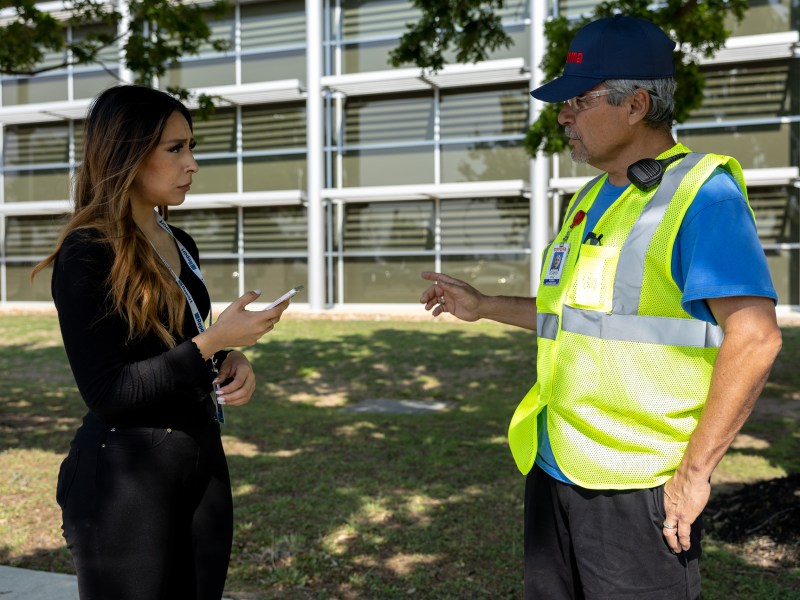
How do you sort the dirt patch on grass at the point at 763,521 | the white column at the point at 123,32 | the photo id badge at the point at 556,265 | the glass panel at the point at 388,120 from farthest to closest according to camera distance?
the glass panel at the point at 388,120 < the white column at the point at 123,32 < the dirt patch on grass at the point at 763,521 < the photo id badge at the point at 556,265

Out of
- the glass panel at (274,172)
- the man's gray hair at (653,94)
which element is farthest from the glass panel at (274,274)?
the man's gray hair at (653,94)

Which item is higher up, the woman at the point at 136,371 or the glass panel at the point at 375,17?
the glass panel at the point at 375,17

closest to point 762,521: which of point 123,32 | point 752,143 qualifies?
point 123,32

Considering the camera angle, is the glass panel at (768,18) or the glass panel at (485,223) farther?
the glass panel at (485,223)

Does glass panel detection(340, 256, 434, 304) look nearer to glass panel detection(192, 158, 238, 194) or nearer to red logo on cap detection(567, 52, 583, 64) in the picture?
glass panel detection(192, 158, 238, 194)

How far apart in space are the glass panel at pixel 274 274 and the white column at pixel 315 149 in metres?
0.61

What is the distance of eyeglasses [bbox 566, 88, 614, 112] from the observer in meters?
2.22

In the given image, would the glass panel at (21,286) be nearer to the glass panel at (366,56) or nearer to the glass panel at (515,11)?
the glass panel at (366,56)

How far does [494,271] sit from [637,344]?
1597 centimetres

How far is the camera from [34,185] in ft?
69.3

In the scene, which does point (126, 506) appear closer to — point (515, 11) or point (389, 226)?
point (389, 226)

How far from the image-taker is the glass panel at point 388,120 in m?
18.3

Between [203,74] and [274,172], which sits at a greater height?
[203,74]

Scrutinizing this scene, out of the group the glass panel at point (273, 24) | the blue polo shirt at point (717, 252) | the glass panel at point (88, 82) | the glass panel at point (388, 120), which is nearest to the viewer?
the blue polo shirt at point (717, 252)
